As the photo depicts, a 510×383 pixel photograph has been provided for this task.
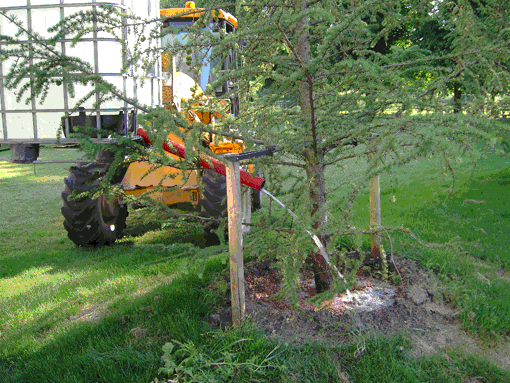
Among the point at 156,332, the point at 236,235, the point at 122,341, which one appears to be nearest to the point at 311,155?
the point at 236,235

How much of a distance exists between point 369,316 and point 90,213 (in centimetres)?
364

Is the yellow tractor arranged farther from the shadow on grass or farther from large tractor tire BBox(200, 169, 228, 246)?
the shadow on grass

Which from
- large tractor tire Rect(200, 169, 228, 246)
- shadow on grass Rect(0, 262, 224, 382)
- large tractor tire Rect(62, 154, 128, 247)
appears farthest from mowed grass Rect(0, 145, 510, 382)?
large tractor tire Rect(200, 169, 228, 246)

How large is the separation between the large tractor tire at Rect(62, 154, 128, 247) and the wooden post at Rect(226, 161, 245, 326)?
270 centimetres

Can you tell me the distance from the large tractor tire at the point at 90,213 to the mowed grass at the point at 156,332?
0.29 metres

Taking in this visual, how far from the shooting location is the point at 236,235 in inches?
117

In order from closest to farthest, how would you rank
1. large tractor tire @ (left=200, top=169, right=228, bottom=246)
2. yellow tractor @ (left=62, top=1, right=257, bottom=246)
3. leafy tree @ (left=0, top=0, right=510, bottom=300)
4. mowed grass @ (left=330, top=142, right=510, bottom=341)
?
leafy tree @ (left=0, top=0, right=510, bottom=300), mowed grass @ (left=330, top=142, right=510, bottom=341), large tractor tire @ (left=200, top=169, right=228, bottom=246), yellow tractor @ (left=62, top=1, right=257, bottom=246)

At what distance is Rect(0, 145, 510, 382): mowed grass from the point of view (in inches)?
109

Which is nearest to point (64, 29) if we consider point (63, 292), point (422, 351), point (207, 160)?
point (207, 160)

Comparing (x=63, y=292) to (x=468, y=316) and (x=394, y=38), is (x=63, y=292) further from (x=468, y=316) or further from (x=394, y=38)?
(x=394, y=38)

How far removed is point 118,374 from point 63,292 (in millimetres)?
1963

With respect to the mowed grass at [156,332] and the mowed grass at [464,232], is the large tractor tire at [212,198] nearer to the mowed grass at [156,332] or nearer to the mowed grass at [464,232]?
the mowed grass at [156,332]

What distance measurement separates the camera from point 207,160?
3316 millimetres

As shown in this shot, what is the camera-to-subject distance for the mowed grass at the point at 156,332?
2779 millimetres
